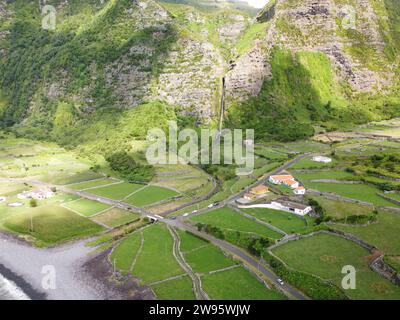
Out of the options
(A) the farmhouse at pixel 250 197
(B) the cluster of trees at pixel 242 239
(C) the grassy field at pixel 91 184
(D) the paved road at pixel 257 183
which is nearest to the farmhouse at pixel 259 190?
(A) the farmhouse at pixel 250 197

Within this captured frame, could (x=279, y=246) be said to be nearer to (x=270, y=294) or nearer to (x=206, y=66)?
(x=270, y=294)

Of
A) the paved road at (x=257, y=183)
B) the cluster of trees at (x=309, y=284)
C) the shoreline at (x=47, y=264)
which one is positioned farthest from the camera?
the paved road at (x=257, y=183)

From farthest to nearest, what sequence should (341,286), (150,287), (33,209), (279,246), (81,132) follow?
(81,132) → (33,209) → (279,246) → (150,287) → (341,286)

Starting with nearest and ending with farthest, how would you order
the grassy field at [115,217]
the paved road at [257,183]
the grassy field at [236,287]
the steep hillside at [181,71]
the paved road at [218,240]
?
the grassy field at [236,287] → the paved road at [218,240] → the grassy field at [115,217] → the paved road at [257,183] → the steep hillside at [181,71]

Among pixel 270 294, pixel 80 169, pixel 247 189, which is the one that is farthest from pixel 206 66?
pixel 270 294

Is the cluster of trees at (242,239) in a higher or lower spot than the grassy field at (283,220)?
lower

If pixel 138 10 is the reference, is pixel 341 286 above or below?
below

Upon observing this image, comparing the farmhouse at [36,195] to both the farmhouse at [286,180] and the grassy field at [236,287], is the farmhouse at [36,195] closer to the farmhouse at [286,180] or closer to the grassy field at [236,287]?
the farmhouse at [286,180]

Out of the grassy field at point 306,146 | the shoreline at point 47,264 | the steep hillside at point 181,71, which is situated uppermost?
the steep hillside at point 181,71
